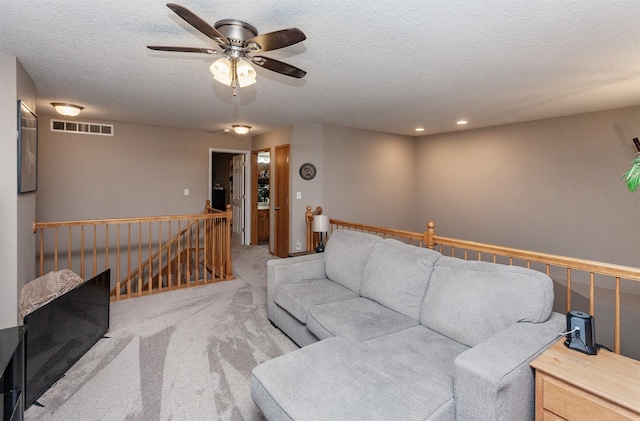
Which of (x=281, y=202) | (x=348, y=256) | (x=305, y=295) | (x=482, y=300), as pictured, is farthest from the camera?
(x=281, y=202)

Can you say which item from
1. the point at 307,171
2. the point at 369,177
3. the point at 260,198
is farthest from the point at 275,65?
the point at 260,198

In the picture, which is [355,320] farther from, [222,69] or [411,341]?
[222,69]

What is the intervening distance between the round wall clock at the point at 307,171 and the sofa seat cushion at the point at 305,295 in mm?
2674

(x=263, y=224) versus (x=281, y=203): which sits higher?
(x=281, y=203)

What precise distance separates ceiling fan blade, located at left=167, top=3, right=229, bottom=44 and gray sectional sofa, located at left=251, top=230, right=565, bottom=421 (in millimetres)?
1772

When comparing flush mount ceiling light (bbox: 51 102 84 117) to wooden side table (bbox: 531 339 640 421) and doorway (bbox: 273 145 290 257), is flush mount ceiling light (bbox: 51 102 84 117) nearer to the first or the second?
doorway (bbox: 273 145 290 257)

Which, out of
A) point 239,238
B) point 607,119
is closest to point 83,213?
point 239,238

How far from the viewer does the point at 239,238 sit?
7.35 meters

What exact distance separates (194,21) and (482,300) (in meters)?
2.20

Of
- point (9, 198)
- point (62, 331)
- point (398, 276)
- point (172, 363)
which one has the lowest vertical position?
point (172, 363)

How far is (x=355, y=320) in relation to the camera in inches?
87.4

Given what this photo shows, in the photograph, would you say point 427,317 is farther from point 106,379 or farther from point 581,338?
point 106,379

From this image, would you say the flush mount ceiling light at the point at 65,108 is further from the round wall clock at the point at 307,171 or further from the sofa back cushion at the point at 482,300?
the sofa back cushion at the point at 482,300

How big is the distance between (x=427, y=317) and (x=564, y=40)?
2189mm
